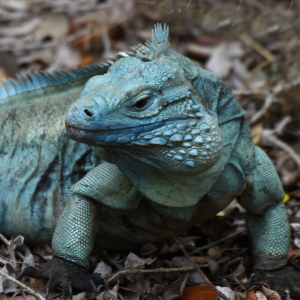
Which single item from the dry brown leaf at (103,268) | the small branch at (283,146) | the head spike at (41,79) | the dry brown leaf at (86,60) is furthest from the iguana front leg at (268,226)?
the dry brown leaf at (86,60)

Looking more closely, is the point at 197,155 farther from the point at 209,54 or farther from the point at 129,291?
the point at 209,54

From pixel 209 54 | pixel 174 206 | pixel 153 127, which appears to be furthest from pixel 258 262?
pixel 209 54

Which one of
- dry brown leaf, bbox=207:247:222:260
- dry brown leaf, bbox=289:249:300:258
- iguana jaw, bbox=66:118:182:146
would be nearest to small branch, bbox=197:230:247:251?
dry brown leaf, bbox=207:247:222:260

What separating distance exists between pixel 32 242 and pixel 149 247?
1.25 meters

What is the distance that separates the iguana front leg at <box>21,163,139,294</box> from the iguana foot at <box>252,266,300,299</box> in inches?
54.1

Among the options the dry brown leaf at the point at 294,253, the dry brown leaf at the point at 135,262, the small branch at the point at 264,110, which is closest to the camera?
the dry brown leaf at the point at 135,262

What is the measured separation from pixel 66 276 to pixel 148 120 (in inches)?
65.1

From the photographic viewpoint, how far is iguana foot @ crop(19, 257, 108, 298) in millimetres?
4102

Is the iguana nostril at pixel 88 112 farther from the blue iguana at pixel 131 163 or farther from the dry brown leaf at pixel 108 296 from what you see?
the dry brown leaf at pixel 108 296

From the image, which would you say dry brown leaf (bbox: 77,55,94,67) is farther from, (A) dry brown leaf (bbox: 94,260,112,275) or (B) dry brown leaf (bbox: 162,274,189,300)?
(B) dry brown leaf (bbox: 162,274,189,300)

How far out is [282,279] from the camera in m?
4.34

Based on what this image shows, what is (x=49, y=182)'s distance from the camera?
15.7 ft

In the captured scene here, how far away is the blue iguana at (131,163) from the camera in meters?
3.37

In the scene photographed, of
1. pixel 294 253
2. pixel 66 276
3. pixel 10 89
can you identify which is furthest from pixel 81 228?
pixel 294 253
